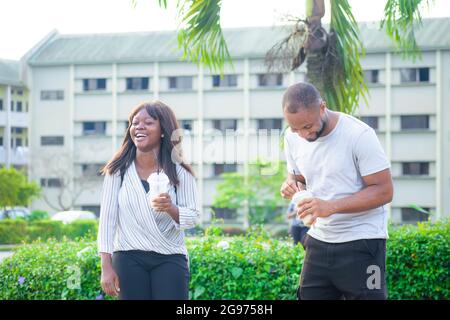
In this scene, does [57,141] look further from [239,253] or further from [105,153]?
[239,253]

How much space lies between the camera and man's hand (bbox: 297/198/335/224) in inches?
157

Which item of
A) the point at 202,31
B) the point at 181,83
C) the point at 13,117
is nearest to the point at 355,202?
the point at 202,31

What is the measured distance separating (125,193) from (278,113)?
1868 inches

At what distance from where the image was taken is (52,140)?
187 ft

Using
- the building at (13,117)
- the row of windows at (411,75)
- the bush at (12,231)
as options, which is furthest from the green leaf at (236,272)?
the building at (13,117)

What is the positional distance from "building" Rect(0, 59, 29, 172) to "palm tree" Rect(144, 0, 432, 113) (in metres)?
47.8

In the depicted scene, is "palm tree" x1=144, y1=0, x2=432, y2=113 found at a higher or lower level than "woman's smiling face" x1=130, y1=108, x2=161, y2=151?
higher

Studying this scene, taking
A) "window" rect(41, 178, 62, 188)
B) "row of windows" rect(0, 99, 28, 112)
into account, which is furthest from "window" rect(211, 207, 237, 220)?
"row of windows" rect(0, 99, 28, 112)

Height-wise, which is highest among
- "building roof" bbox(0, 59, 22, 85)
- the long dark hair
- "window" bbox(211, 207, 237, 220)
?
"building roof" bbox(0, 59, 22, 85)

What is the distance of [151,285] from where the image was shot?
4.38 m

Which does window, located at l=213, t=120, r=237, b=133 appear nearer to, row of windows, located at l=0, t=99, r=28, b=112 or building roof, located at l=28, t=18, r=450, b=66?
building roof, located at l=28, t=18, r=450, b=66

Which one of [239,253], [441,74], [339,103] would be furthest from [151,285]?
[441,74]

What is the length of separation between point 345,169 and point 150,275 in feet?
3.85

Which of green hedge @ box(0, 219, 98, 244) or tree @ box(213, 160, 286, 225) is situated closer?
green hedge @ box(0, 219, 98, 244)
